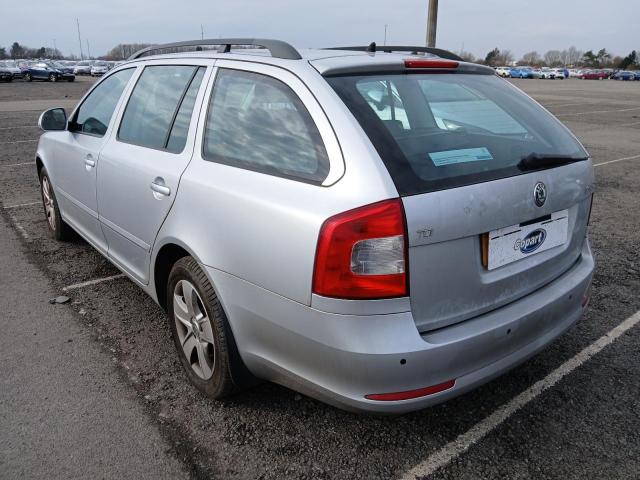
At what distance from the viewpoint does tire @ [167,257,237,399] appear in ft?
8.02

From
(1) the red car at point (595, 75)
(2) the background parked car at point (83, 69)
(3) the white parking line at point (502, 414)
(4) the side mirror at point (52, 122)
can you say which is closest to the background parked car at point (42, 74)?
(2) the background parked car at point (83, 69)

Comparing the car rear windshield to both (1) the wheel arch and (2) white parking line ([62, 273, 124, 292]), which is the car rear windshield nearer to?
(1) the wheel arch

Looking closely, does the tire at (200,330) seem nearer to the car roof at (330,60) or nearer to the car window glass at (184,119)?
the car window glass at (184,119)

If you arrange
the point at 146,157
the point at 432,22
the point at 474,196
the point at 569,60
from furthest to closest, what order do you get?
the point at 569,60, the point at 432,22, the point at 146,157, the point at 474,196

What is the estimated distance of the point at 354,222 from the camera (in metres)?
1.90

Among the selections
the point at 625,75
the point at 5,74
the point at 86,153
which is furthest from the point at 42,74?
the point at 625,75

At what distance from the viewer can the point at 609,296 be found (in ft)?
12.9

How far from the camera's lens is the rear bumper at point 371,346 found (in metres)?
1.93

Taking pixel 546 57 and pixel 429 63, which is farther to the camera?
pixel 546 57

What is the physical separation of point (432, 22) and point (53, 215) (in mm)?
10352

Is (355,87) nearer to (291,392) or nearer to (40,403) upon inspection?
(291,392)

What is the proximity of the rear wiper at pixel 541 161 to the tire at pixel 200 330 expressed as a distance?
4.78 feet

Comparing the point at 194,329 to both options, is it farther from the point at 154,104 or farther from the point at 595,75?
the point at 595,75

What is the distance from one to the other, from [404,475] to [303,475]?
0.41m
